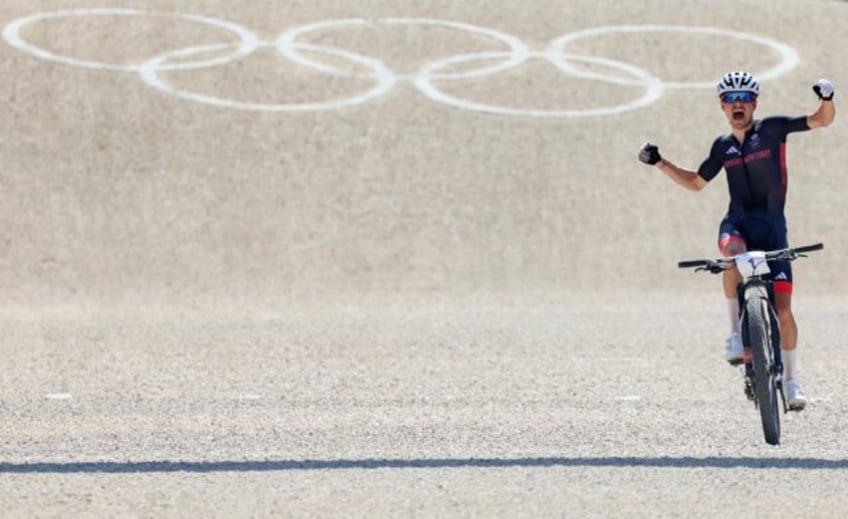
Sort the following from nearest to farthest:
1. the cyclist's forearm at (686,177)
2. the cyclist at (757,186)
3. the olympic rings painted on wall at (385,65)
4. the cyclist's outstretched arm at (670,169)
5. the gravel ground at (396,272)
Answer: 1. the gravel ground at (396,272)
2. the cyclist at (757,186)
3. the cyclist's outstretched arm at (670,169)
4. the cyclist's forearm at (686,177)
5. the olympic rings painted on wall at (385,65)

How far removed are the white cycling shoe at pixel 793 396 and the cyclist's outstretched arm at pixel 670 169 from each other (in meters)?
1.48

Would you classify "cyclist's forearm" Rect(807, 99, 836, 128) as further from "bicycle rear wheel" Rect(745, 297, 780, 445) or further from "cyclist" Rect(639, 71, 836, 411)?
"bicycle rear wheel" Rect(745, 297, 780, 445)

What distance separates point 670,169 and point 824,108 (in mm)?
1136

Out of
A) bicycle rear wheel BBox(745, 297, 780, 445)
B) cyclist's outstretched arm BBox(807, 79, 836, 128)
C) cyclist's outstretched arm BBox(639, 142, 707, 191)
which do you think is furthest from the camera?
cyclist's outstretched arm BBox(639, 142, 707, 191)

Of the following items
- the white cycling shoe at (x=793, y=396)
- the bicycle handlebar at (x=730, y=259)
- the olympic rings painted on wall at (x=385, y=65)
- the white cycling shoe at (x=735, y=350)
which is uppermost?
the olympic rings painted on wall at (x=385, y=65)

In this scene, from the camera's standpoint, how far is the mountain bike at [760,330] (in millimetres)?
10156

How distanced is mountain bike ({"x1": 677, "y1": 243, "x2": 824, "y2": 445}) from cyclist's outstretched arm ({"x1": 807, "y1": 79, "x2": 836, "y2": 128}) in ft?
3.06

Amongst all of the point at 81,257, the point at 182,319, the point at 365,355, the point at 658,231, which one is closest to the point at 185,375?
the point at 365,355

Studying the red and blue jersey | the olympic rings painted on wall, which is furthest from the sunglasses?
the olympic rings painted on wall

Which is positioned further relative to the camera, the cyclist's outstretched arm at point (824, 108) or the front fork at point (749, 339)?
the cyclist's outstretched arm at point (824, 108)

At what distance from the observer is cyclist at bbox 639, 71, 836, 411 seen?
1068 centimetres

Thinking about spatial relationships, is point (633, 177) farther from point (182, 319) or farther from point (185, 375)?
point (185, 375)

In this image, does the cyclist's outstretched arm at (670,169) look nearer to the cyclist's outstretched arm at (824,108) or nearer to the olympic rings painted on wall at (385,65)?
the cyclist's outstretched arm at (824,108)

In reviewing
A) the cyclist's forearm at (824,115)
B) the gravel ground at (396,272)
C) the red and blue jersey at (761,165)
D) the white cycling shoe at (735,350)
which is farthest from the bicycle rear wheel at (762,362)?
the cyclist's forearm at (824,115)
